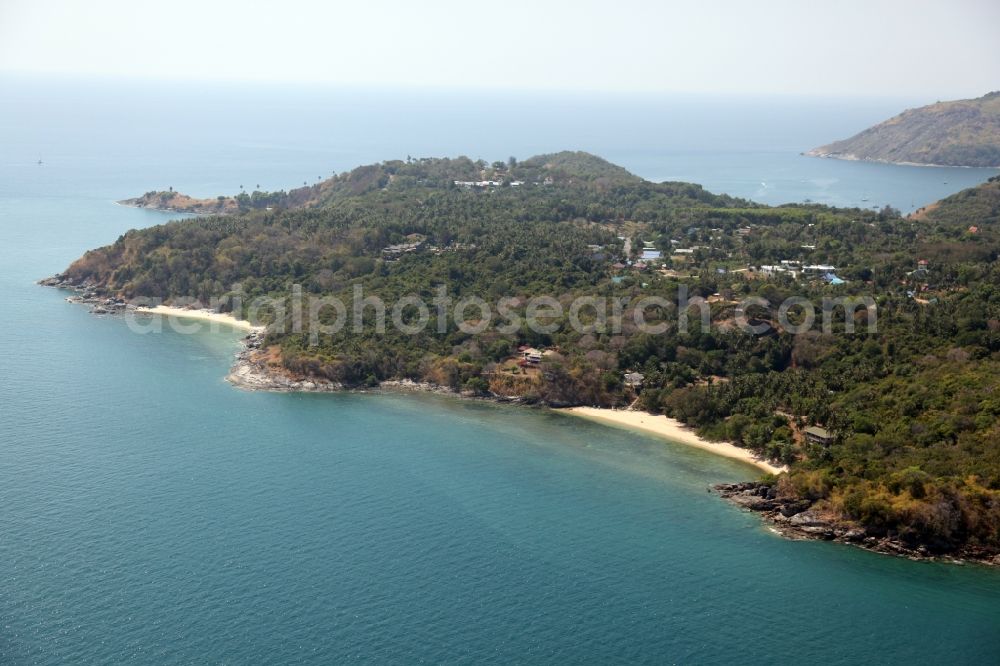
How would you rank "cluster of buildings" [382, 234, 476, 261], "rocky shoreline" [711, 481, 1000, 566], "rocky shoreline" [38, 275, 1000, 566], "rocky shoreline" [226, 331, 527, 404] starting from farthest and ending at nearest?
"cluster of buildings" [382, 234, 476, 261] < "rocky shoreline" [226, 331, 527, 404] < "rocky shoreline" [38, 275, 1000, 566] < "rocky shoreline" [711, 481, 1000, 566]

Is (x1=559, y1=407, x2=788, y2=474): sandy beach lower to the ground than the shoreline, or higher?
lower

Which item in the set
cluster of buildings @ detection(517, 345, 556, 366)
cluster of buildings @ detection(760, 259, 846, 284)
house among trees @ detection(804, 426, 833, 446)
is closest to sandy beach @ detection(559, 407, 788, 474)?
house among trees @ detection(804, 426, 833, 446)

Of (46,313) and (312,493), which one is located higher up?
(46,313)

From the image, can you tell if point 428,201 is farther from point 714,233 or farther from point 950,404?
point 950,404

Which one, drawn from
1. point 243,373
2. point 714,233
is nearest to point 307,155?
point 714,233

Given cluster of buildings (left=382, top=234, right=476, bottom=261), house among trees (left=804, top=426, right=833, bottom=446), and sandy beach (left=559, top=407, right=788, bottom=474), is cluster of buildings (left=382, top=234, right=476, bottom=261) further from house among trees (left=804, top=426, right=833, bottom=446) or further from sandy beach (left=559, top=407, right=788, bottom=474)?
house among trees (left=804, top=426, right=833, bottom=446)

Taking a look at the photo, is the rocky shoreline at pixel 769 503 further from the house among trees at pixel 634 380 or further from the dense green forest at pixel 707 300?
the house among trees at pixel 634 380
